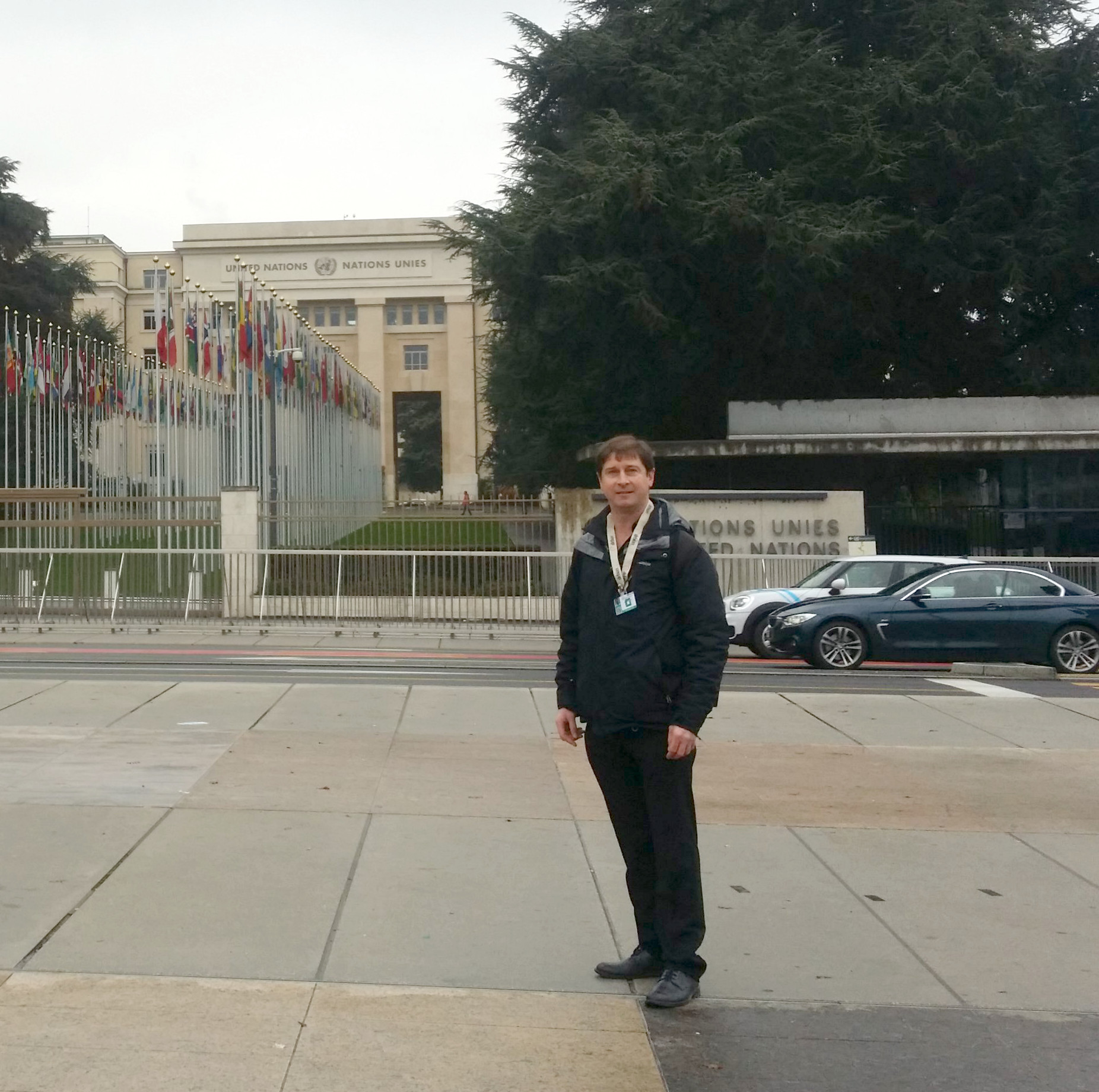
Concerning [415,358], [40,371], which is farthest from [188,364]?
[415,358]

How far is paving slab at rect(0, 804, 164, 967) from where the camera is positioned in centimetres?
565

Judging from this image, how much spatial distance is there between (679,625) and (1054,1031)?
5.97 feet

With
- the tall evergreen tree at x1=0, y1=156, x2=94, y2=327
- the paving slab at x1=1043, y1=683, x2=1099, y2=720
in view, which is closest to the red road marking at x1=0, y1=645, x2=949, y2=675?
the paving slab at x1=1043, y1=683, x2=1099, y2=720

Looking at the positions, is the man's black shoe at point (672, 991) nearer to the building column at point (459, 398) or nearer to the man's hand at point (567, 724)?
the man's hand at point (567, 724)

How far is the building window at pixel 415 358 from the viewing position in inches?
3565

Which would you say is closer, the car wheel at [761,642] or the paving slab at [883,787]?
the paving slab at [883,787]

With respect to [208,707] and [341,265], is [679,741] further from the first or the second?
[341,265]

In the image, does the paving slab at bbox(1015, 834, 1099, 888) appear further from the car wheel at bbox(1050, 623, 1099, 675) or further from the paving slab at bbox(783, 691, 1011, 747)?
the car wheel at bbox(1050, 623, 1099, 675)

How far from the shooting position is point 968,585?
60.2 ft

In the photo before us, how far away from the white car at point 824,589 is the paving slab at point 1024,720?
5.61 meters

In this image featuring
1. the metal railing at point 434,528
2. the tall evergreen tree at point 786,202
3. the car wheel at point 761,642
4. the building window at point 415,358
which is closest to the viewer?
the car wheel at point 761,642

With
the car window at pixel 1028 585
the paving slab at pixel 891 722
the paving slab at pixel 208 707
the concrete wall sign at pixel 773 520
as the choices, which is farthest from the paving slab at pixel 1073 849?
the concrete wall sign at pixel 773 520

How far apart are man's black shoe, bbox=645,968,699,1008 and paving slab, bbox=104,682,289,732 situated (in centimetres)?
597

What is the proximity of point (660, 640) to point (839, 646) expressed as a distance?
13.5 meters
